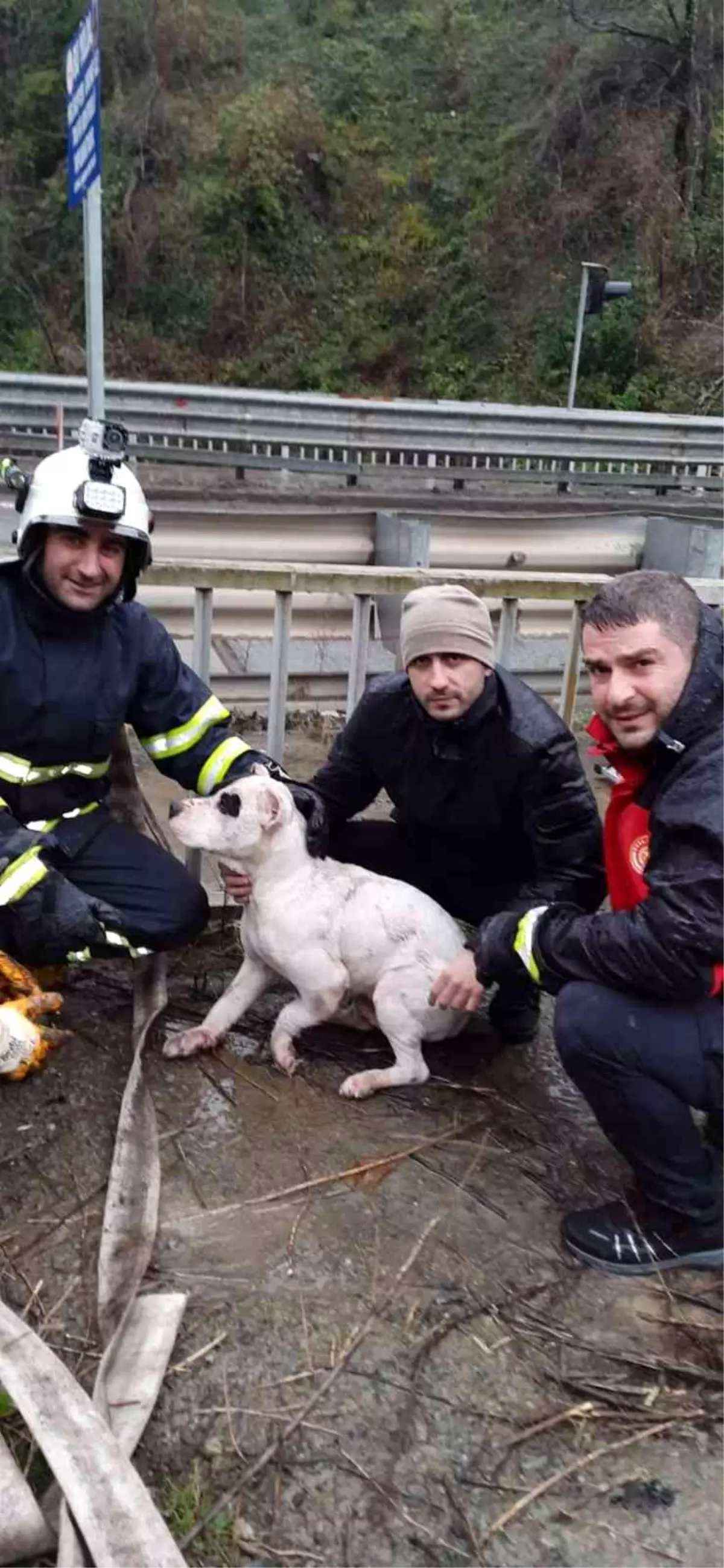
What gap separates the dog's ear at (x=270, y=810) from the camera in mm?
3129

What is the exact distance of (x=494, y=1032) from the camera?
359 centimetres

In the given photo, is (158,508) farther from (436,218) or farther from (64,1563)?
(436,218)

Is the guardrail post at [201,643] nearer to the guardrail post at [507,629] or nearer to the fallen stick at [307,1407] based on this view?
the guardrail post at [507,629]

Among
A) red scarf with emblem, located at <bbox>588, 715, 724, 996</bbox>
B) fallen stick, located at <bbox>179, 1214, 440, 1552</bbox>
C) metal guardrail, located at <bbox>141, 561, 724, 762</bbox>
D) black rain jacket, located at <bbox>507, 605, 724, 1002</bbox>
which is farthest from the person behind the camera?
metal guardrail, located at <bbox>141, 561, 724, 762</bbox>

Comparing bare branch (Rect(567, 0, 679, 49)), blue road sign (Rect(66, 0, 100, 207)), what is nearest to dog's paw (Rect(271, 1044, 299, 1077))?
A: blue road sign (Rect(66, 0, 100, 207))

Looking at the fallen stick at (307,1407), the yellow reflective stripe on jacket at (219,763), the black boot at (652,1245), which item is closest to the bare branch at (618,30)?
the yellow reflective stripe on jacket at (219,763)

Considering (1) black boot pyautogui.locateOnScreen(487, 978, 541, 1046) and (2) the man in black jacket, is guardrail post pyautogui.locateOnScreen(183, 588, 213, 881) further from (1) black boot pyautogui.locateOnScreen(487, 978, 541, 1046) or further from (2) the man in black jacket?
(1) black boot pyautogui.locateOnScreen(487, 978, 541, 1046)

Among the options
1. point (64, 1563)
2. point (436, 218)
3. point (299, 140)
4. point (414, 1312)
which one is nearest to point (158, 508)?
point (414, 1312)

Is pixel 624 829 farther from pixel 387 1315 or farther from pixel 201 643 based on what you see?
pixel 201 643

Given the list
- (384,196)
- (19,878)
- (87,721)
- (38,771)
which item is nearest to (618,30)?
(384,196)

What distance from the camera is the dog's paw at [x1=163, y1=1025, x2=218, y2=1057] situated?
10.9ft

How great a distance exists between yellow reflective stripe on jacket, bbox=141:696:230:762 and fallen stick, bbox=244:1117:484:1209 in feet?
4.74

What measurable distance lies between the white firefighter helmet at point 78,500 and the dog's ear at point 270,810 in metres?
0.87

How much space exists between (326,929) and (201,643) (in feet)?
4.60
